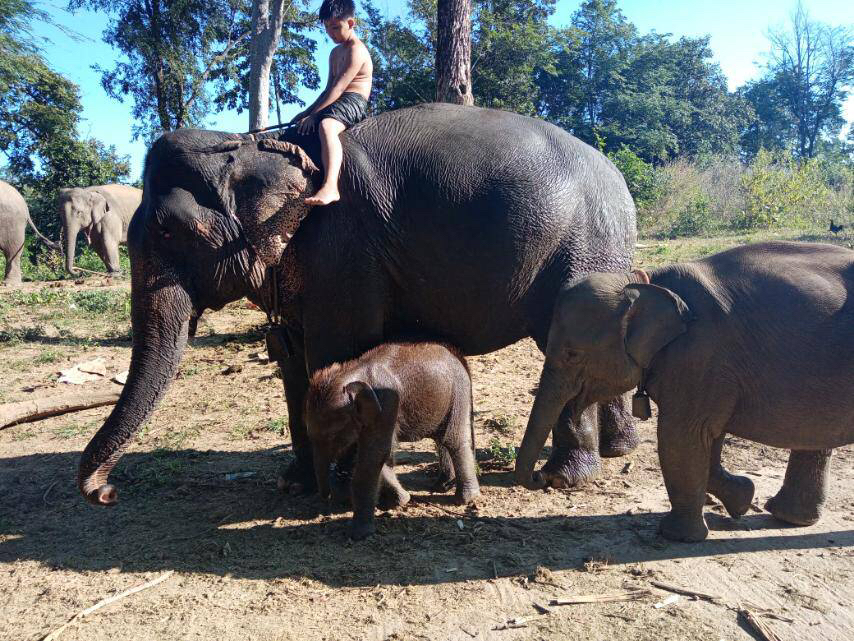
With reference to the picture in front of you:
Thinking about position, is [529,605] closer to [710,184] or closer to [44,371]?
[44,371]

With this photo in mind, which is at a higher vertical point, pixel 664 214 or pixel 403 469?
pixel 664 214

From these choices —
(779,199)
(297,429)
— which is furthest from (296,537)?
(779,199)

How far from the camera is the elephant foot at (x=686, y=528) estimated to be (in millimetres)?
3652

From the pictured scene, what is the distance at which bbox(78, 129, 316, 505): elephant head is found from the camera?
3994 millimetres

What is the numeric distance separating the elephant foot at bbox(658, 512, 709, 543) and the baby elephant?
125 cm

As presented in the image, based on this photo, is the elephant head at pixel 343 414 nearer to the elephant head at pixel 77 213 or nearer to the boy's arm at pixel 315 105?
the boy's arm at pixel 315 105

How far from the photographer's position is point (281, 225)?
409cm

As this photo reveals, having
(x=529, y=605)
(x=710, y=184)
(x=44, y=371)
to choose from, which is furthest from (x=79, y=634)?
(x=710, y=184)

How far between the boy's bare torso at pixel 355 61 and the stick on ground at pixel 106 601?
3280mm

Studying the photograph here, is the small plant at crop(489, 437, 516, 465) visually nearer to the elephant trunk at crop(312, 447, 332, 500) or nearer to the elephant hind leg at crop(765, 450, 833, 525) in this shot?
the elephant trunk at crop(312, 447, 332, 500)

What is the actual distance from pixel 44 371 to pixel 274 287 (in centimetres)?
526

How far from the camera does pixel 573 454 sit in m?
4.48

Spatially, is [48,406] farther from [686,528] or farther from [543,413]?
[686,528]

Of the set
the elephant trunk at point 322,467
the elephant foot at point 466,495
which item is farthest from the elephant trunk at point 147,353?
the elephant foot at point 466,495
